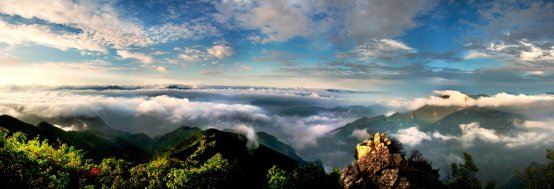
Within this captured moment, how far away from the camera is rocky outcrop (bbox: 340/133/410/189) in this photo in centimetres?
9869

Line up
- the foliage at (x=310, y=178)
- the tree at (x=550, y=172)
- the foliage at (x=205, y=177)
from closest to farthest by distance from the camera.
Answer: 1. the foliage at (x=205, y=177)
2. the foliage at (x=310, y=178)
3. the tree at (x=550, y=172)

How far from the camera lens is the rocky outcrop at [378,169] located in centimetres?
9869

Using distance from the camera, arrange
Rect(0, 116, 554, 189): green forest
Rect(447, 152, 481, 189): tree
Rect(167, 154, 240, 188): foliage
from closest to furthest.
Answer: Rect(0, 116, 554, 189): green forest → Rect(167, 154, 240, 188): foliage → Rect(447, 152, 481, 189): tree

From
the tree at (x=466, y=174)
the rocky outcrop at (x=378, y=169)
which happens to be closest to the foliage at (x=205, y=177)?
the rocky outcrop at (x=378, y=169)

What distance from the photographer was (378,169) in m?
105

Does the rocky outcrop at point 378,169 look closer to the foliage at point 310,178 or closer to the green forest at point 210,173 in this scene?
the green forest at point 210,173

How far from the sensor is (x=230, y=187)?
100 meters

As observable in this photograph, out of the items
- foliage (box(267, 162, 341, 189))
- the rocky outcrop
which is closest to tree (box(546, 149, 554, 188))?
the rocky outcrop

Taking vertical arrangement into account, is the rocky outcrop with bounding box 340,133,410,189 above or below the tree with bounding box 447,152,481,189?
above

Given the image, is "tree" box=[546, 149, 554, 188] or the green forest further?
"tree" box=[546, 149, 554, 188]

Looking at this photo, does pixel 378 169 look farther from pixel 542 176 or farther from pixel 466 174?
pixel 542 176

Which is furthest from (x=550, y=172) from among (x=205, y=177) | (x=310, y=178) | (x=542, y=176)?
(x=205, y=177)

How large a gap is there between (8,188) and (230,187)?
58519 mm

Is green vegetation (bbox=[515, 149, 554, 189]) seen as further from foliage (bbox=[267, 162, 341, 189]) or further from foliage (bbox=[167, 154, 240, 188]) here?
foliage (bbox=[167, 154, 240, 188])
